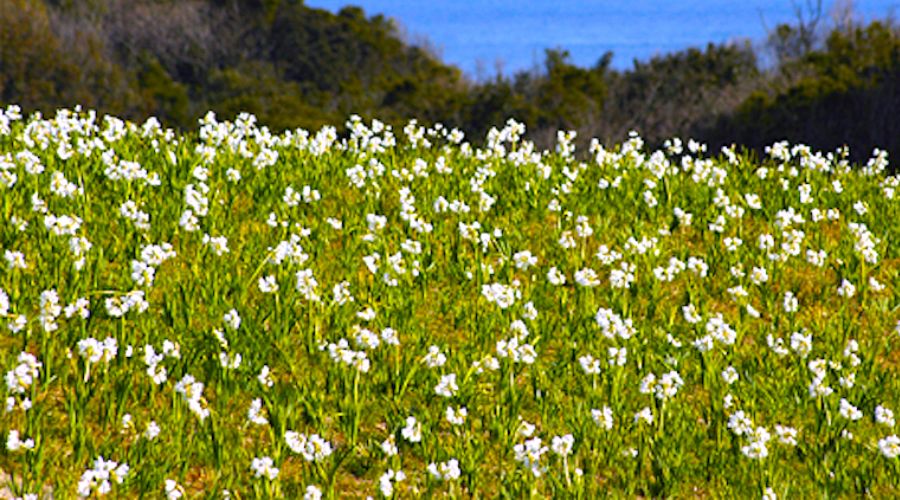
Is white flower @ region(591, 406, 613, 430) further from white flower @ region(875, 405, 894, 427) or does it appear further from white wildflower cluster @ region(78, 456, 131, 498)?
white wildflower cluster @ region(78, 456, 131, 498)

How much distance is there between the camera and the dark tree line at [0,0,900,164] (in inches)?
1517

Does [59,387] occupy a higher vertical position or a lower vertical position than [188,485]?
higher

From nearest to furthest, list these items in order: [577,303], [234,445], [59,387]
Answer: [234,445], [59,387], [577,303]

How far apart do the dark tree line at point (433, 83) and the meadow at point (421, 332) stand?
28.4 meters

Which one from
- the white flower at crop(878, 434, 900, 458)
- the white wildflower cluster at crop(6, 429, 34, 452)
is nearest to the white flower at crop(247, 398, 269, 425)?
the white wildflower cluster at crop(6, 429, 34, 452)

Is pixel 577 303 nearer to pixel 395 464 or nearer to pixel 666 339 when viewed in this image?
pixel 666 339

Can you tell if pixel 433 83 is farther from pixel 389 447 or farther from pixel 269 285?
pixel 389 447

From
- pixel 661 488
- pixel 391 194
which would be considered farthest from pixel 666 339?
pixel 391 194

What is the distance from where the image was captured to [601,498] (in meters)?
5.89

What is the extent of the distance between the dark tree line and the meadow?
28425 millimetres

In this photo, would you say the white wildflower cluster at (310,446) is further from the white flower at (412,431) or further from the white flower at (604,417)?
the white flower at (604,417)

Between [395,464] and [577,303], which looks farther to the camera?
[577,303]

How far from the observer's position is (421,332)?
7543 millimetres

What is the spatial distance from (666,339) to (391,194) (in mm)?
3310
